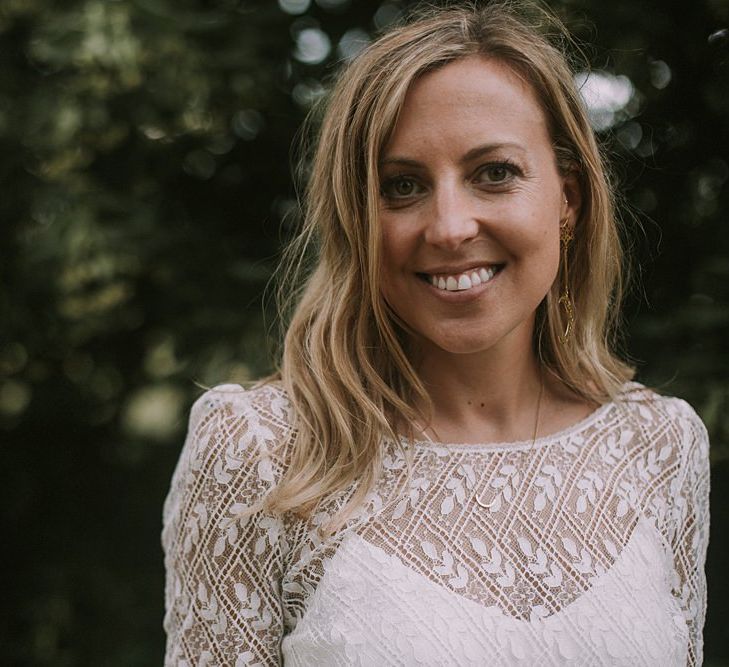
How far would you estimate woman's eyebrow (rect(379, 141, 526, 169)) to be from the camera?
5.90ft

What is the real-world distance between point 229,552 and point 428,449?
440 mm

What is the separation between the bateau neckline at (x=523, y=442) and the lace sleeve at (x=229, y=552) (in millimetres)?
322

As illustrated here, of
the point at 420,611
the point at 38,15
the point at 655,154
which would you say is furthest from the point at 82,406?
the point at 655,154

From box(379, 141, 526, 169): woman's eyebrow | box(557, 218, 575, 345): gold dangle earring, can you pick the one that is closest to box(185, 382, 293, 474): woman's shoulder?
box(379, 141, 526, 169): woman's eyebrow

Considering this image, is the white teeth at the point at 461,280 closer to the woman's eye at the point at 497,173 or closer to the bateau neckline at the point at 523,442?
the woman's eye at the point at 497,173

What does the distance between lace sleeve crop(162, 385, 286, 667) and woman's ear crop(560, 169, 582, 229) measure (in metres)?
0.79

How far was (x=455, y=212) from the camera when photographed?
1.79 metres

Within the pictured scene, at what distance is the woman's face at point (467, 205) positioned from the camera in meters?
1.81

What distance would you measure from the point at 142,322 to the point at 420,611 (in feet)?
4.44

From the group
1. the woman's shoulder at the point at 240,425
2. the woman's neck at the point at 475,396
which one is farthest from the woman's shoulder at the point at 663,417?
the woman's shoulder at the point at 240,425

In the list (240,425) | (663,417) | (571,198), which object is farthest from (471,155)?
(663,417)

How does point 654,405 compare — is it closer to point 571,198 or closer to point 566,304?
point 566,304

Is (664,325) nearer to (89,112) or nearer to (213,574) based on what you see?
(213,574)

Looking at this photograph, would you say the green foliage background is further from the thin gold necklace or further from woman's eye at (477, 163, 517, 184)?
woman's eye at (477, 163, 517, 184)
